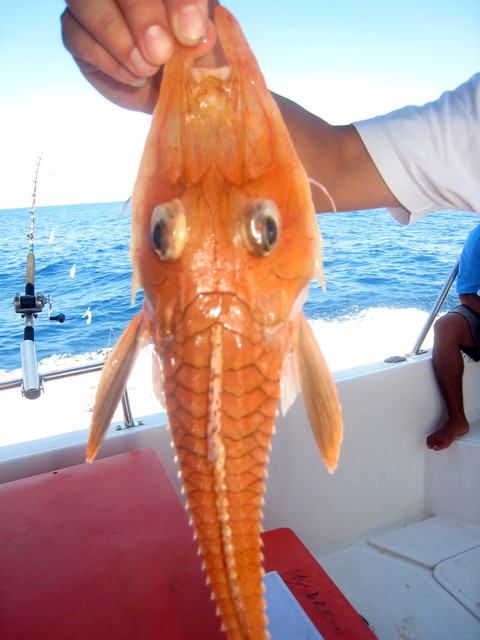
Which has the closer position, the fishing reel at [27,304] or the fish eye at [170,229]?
the fish eye at [170,229]

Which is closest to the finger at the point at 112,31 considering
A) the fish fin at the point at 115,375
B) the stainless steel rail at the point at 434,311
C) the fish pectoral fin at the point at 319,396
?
the fish fin at the point at 115,375

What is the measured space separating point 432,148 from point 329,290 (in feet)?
39.2

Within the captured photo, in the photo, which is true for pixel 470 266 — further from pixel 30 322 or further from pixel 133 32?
pixel 133 32

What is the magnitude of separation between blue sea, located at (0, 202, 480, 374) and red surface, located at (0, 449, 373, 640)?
10.1 ft

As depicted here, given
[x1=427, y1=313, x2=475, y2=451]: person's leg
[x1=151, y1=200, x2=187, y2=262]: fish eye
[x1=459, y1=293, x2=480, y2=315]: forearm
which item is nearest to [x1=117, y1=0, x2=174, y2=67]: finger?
[x1=151, y1=200, x2=187, y2=262]: fish eye

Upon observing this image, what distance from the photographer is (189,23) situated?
84 centimetres

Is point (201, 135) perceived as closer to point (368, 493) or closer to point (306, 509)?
point (306, 509)

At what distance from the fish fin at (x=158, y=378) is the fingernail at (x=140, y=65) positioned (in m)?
0.56

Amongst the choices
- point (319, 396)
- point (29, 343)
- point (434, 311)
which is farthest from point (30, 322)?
point (434, 311)

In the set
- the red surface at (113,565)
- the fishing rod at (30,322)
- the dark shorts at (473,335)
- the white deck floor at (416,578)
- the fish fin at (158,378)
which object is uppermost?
the fish fin at (158,378)

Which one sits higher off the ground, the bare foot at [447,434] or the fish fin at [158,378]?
the fish fin at [158,378]

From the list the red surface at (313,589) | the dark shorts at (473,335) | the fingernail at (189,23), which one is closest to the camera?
the fingernail at (189,23)

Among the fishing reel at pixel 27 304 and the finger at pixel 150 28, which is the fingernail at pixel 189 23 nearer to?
A: the finger at pixel 150 28

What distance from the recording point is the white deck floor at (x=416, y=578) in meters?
3.17
